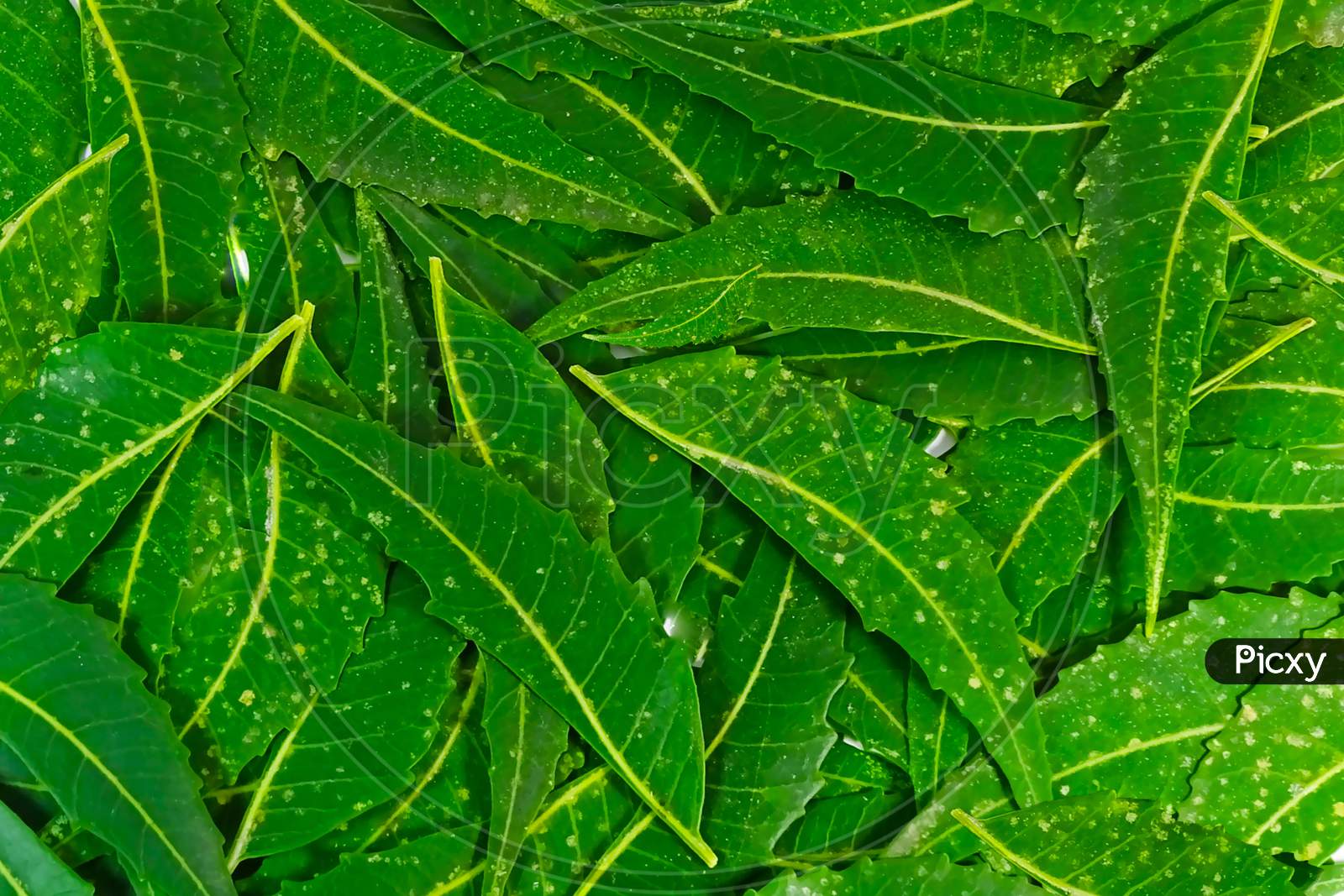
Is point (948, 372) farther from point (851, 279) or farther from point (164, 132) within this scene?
point (164, 132)

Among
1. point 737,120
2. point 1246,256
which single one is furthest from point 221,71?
point 1246,256

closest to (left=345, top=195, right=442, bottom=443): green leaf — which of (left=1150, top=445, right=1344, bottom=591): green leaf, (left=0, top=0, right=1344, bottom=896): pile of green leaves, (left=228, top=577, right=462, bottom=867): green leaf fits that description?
(left=0, top=0, right=1344, bottom=896): pile of green leaves

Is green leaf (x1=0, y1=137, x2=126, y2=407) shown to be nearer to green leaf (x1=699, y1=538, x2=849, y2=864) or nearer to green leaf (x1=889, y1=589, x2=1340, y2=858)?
green leaf (x1=699, y1=538, x2=849, y2=864)

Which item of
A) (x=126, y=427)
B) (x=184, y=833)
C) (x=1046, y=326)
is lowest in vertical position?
(x=184, y=833)

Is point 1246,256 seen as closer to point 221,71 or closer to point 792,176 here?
point 792,176

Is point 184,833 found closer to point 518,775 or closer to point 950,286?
point 518,775

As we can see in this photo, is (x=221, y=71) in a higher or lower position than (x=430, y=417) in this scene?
higher

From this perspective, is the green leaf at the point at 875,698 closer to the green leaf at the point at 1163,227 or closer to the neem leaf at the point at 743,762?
the neem leaf at the point at 743,762
